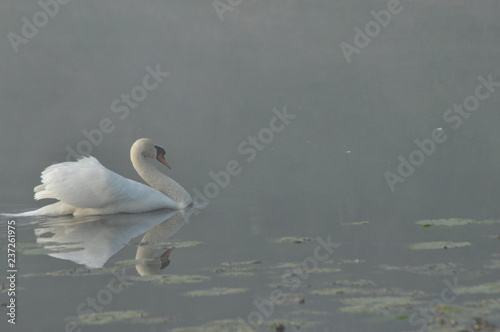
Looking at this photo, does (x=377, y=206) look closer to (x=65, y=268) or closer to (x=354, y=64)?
(x=65, y=268)

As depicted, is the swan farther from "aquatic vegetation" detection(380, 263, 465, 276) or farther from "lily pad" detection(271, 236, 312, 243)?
"aquatic vegetation" detection(380, 263, 465, 276)

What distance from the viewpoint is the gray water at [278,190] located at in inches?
415

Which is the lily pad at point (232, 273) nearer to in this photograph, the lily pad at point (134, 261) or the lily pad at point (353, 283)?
the lily pad at point (353, 283)

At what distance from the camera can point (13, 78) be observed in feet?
229

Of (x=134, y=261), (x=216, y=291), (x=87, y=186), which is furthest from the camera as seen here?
(x=87, y=186)

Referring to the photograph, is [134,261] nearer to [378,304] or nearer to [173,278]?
[173,278]

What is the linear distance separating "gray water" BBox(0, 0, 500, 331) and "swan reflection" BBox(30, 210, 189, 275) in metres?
0.06

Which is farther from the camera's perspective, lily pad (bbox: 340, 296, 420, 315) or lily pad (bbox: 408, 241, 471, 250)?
lily pad (bbox: 408, 241, 471, 250)

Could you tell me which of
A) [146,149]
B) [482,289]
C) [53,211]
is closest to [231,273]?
[482,289]

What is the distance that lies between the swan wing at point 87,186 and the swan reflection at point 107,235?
27 centimetres

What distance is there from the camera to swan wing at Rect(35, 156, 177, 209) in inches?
659

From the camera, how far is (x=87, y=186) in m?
16.8

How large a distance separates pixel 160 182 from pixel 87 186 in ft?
6.96

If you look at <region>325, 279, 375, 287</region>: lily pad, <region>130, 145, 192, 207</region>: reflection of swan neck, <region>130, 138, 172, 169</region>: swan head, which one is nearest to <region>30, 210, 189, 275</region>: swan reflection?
<region>130, 145, 192, 207</region>: reflection of swan neck
